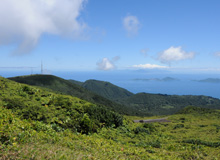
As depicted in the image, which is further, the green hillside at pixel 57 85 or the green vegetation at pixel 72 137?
the green hillside at pixel 57 85

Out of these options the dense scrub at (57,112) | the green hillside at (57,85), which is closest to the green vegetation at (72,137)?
the dense scrub at (57,112)

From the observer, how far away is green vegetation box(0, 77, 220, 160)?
9.25 m

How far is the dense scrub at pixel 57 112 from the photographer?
1898cm

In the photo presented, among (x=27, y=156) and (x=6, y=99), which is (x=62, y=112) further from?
(x=27, y=156)

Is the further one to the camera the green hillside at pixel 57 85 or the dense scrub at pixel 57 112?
the green hillside at pixel 57 85

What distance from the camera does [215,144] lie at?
758 inches

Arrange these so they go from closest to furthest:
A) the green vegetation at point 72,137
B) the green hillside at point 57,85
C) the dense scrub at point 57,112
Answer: the green vegetation at point 72,137
the dense scrub at point 57,112
the green hillside at point 57,85

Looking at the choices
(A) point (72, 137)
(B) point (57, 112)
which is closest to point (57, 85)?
(B) point (57, 112)

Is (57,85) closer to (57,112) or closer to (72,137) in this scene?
(57,112)

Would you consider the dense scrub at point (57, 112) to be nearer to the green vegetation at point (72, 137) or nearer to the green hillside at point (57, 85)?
the green vegetation at point (72, 137)

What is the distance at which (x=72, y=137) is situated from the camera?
14.1 metres

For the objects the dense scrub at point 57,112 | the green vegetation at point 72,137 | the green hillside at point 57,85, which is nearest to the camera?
the green vegetation at point 72,137

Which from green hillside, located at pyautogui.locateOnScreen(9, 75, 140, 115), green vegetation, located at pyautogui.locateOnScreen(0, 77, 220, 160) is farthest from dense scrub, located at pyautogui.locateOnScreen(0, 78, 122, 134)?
green hillside, located at pyautogui.locateOnScreen(9, 75, 140, 115)

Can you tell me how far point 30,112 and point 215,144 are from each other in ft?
76.9
